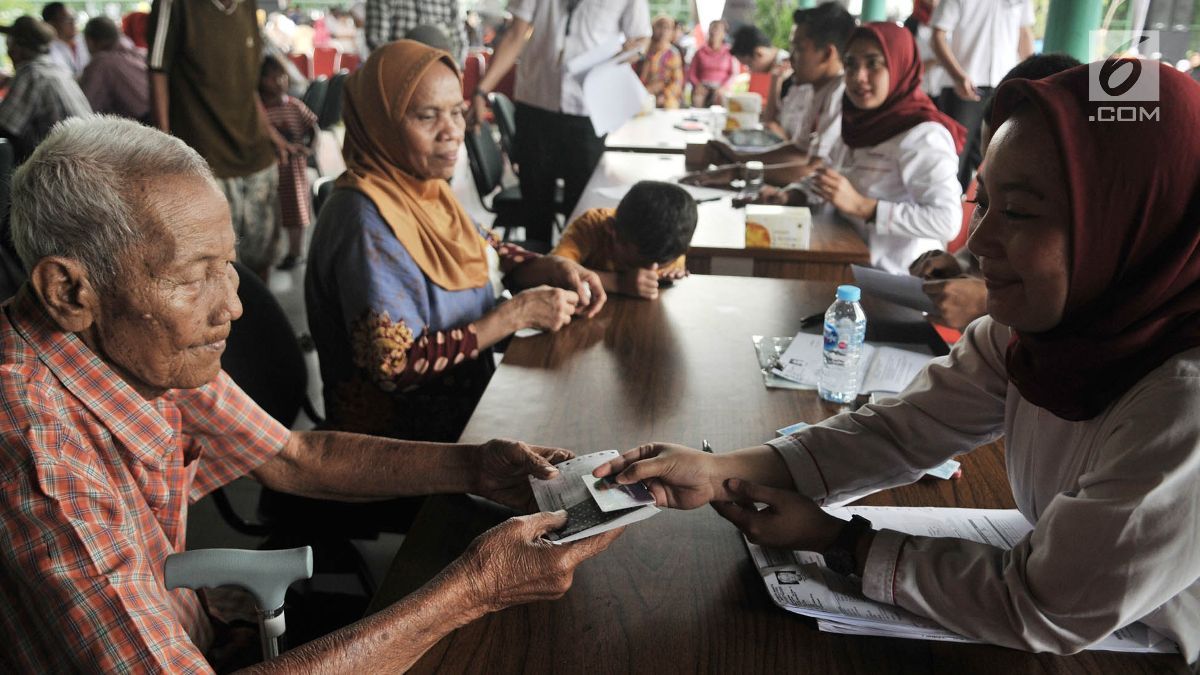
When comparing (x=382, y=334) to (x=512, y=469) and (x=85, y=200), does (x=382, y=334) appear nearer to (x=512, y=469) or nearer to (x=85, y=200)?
(x=512, y=469)

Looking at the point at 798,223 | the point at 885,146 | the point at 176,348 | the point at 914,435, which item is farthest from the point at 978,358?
the point at 885,146

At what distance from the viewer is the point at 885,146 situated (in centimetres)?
321

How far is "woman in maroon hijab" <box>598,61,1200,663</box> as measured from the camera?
925 millimetres

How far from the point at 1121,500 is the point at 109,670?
1065mm

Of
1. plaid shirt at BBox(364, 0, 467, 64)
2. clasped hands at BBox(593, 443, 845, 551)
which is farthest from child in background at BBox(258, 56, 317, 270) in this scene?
clasped hands at BBox(593, 443, 845, 551)

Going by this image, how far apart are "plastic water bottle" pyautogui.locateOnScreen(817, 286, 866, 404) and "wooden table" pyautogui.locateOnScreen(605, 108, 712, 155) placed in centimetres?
278

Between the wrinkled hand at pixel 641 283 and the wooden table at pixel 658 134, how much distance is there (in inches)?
89.9

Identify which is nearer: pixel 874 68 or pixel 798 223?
pixel 798 223

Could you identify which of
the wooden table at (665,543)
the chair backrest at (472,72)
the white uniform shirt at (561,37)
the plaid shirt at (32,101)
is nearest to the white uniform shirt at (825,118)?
the white uniform shirt at (561,37)

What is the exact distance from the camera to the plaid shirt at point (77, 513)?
2.97 feet

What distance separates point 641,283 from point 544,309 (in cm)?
34

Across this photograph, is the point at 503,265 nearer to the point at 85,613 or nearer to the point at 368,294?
the point at 368,294

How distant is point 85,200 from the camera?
1.03 metres

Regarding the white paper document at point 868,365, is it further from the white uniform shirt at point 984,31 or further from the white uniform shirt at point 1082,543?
the white uniform shirt at point 984,31
